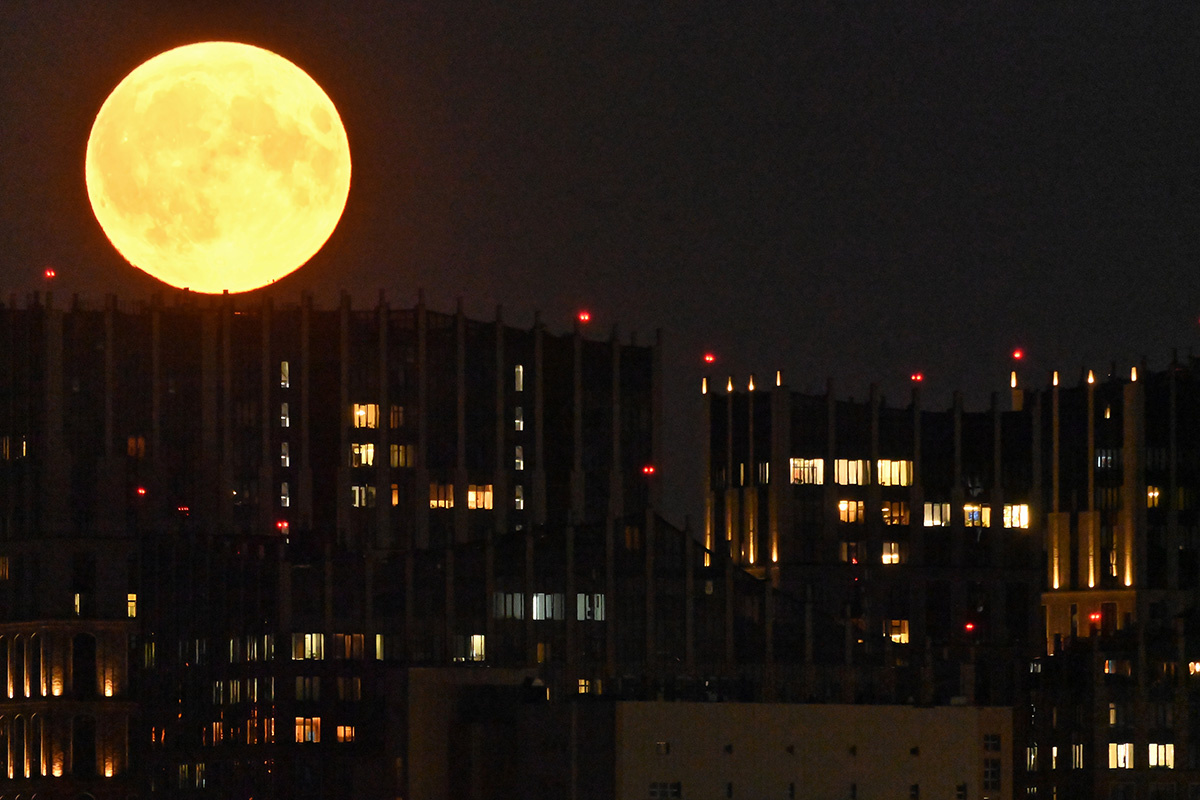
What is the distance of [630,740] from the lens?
198 meters

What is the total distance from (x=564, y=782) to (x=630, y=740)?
18.1ft

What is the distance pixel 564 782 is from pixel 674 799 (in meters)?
7.49

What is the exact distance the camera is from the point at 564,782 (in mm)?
199875

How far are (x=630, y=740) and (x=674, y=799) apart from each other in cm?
527

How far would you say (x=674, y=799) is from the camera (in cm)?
19988
